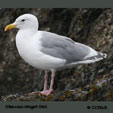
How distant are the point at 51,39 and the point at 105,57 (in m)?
1.45

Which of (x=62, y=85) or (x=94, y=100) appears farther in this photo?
(x=62, y=85)

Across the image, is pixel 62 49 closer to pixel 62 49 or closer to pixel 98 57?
pixel 62 49

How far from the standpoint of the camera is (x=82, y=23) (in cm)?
1156

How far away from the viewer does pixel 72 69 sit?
11.1m

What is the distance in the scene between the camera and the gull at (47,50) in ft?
30.3

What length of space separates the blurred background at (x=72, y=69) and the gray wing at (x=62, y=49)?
0.75m

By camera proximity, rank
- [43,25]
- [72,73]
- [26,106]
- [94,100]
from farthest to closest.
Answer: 1. [43,25]
2. [72,73]
3. [26,106]
4. [94,100]

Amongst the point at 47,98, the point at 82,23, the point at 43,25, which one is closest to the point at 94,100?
the point at 47,98

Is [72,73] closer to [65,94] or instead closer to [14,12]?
[65,94]

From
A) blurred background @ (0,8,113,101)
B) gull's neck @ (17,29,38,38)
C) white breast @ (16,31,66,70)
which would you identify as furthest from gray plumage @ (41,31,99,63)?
blurred background @ (0,8,113,101)

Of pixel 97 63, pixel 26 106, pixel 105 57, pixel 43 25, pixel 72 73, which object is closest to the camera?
pixel 26 106

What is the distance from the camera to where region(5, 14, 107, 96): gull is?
9.23 m

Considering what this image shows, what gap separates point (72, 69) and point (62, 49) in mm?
1762

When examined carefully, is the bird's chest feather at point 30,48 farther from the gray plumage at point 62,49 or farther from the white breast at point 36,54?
the gray plumage at point 62,49
